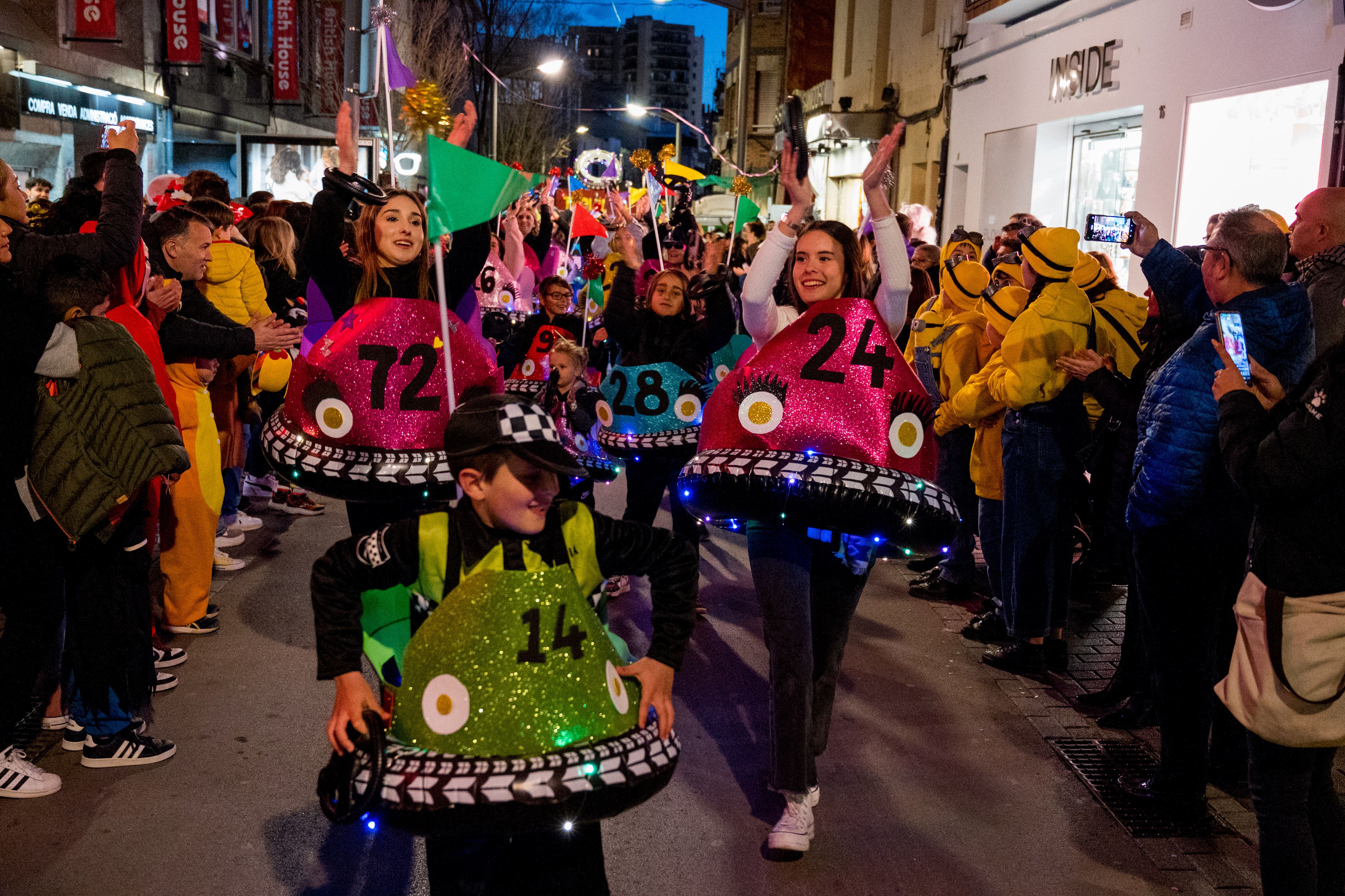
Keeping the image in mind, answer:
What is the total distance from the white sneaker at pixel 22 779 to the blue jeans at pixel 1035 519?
434cm

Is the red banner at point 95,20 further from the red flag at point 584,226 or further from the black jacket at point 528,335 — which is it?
the black jacket at point 528,335

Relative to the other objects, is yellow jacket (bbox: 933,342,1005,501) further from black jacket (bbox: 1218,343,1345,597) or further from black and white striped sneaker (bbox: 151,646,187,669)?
black and white striped sneaker (bbox: 151,646,187,669)

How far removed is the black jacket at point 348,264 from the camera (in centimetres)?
446

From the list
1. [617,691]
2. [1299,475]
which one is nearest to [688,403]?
[1299,475]

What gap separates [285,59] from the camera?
24.8 m

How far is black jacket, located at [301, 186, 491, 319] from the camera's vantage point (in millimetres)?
4457

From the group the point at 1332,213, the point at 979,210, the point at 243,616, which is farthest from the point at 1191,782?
the point at 979,210

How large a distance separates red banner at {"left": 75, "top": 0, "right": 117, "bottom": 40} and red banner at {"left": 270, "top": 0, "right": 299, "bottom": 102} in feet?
32.0

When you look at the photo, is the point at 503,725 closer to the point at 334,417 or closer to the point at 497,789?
the point at 497,789

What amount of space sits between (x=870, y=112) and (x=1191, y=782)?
21.6 metres

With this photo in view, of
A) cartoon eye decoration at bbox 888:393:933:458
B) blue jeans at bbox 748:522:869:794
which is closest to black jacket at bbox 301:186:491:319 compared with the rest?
blue jeans at bbox 748:522:869:794

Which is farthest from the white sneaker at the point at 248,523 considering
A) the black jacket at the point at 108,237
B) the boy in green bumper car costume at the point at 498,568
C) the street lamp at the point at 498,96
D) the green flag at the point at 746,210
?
the street lamp at the point at 498,96

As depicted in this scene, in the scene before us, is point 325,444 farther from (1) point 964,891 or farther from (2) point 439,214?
(1) point 964,891

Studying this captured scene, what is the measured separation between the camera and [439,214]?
3297 mm
